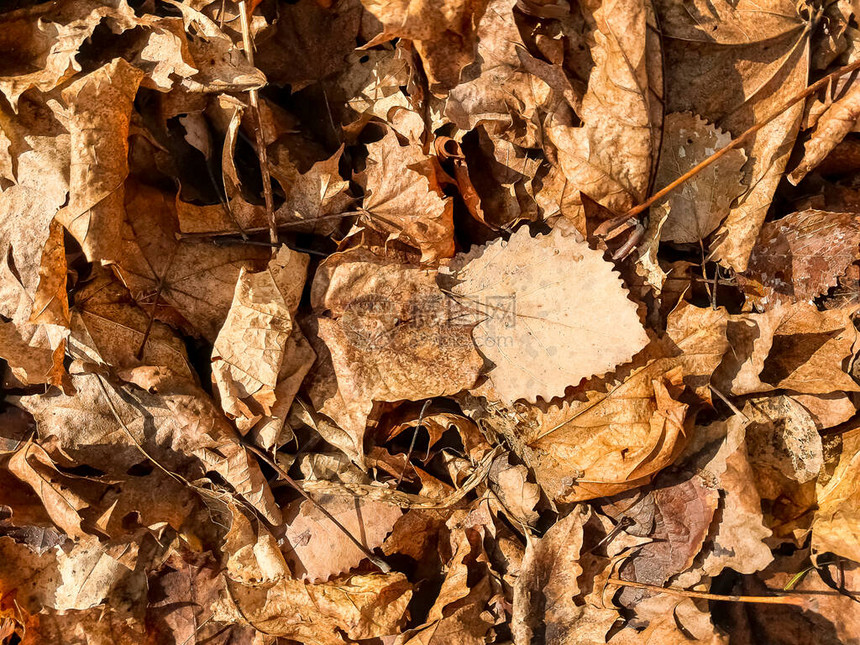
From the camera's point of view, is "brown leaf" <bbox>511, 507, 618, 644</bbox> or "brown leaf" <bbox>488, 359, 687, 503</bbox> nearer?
"brown leaf" <bbox>488, 359, 687, 503</bbox>

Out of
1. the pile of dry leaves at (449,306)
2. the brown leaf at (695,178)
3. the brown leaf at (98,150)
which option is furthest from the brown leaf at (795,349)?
the brown leaf at (98,150)

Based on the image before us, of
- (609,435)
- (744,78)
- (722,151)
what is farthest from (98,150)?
(744,78)

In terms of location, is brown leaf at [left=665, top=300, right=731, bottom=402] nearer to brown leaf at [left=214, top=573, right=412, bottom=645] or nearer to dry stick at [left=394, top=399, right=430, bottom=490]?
dry stick at [left=394, top=399, right=430, bottom=490]

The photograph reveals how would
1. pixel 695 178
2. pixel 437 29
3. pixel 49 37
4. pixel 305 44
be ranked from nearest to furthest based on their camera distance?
pixel 437 29 < pixel 49 37 < pixel 695 178 < pixel 305 44

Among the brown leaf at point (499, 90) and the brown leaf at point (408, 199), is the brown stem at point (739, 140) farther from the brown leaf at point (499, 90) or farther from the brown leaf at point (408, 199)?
the brown leaf at point (408, 199)

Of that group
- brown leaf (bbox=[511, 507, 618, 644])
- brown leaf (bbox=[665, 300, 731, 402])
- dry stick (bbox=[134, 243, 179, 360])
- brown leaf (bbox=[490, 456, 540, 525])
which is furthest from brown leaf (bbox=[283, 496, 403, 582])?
brown leaf (bbox=[665, 300, 731, 402])

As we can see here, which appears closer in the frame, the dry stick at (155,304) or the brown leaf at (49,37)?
the brown leaf at (49,37)

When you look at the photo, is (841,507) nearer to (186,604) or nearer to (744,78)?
(744,78)

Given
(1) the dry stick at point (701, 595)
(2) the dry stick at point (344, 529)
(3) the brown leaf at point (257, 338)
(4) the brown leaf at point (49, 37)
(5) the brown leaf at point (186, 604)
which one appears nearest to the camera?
(4) the brown leaf at point (49, 37)
